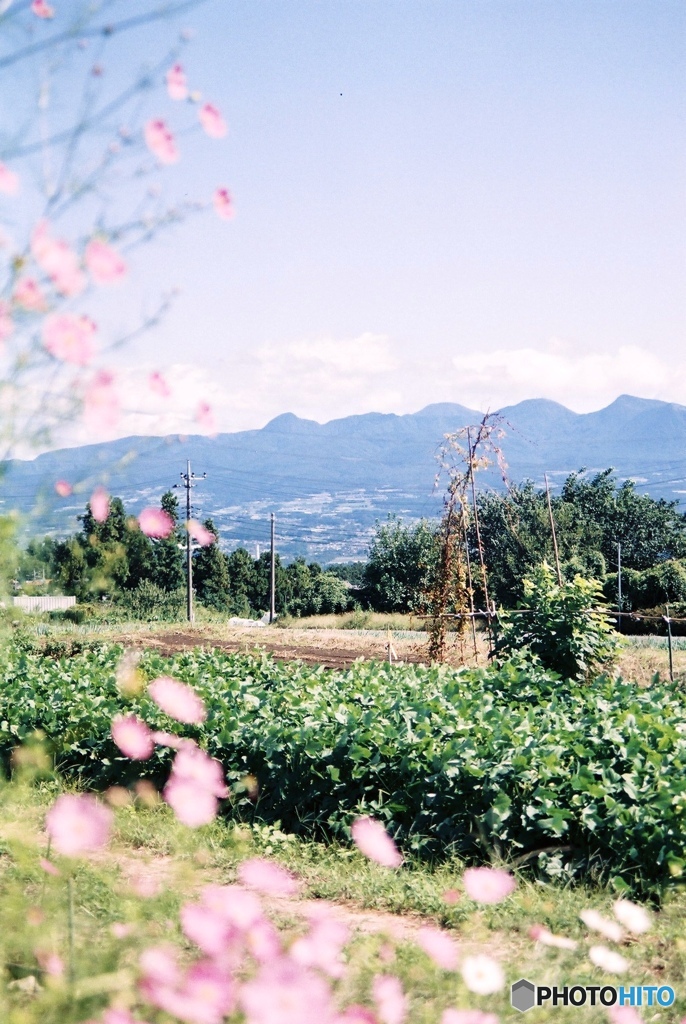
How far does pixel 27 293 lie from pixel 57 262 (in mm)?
87

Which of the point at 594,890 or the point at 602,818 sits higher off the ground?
the point at 602,818

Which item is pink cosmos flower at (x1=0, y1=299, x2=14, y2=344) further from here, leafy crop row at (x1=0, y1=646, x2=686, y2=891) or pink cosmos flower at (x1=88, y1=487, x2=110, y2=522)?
leafy crop row at (x1=0, y1=646, x2=686, y2=891)

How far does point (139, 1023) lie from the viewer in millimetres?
1498

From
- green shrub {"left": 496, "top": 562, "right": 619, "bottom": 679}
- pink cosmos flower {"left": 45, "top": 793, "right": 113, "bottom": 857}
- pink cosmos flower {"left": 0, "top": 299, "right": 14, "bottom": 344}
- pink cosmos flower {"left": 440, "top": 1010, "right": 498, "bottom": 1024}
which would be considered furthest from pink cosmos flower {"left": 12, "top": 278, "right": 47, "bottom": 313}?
green shrub {"left": 496, "top": 562, "right": 619, "bottom": 679}

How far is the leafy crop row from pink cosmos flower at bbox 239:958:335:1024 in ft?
7.96

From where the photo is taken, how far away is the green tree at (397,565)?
162 ft

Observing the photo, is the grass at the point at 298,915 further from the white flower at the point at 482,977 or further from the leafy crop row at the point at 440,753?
the leafy crop row at the point at 440,753

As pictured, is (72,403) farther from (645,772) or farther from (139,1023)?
(645,772)

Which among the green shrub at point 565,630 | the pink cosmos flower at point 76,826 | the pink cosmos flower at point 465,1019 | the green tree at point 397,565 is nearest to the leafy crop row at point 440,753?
the green shrub at point 565,630

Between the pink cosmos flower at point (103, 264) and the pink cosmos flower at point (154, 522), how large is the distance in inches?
19.8

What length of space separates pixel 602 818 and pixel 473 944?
3.74 feet

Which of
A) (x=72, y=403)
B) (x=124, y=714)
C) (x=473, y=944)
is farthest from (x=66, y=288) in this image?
(x=124, y=714)

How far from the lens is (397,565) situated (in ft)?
166

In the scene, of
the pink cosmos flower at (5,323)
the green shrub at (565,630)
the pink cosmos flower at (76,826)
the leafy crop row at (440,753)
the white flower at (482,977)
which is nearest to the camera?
the pink cosmos flower at (76,826)
